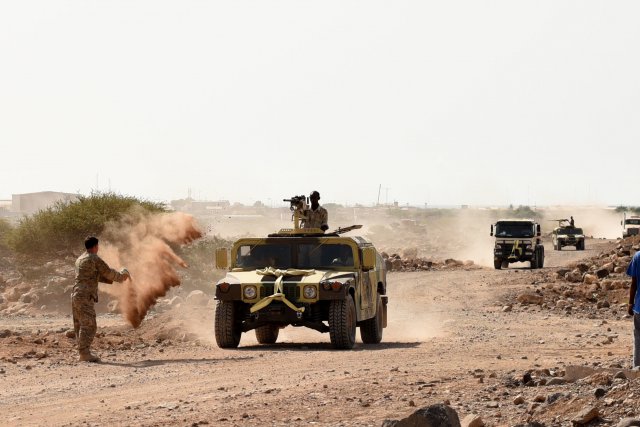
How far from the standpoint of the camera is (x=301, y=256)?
1972 cm

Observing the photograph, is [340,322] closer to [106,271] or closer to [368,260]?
[368,260]

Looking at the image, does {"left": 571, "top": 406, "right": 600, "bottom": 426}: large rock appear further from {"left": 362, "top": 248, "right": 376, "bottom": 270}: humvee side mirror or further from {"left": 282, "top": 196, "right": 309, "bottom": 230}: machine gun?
{"left": 282, "top": 196, "right": 309, "bottom": 230}: machine gun

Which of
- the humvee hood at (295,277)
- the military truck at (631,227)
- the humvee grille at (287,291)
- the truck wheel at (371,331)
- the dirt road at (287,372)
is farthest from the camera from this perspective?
the military truck at (631,227)

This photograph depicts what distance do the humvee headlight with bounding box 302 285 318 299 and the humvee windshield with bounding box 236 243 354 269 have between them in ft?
3.62

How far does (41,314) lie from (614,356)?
70.2ft

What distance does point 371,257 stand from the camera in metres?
19.6

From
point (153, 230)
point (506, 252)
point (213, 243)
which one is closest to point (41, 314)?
point (153, 230)

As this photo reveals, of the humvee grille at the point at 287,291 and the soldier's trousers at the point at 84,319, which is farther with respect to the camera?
the humvee grille at the point at 287,291

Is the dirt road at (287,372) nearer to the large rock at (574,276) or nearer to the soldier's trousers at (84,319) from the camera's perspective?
the soldier's trousers at (84,319)

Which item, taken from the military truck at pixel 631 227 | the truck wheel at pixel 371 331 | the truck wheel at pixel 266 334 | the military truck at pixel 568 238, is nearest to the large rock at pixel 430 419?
the truck wheel at pixel 371 331

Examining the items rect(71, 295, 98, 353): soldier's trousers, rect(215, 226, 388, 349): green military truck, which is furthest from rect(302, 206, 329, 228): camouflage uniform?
rect(71, 295, 98, 353): soldier's trousers

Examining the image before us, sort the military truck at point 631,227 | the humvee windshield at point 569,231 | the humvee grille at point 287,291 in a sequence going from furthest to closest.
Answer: the military truck at point 631,227, the humvee windshield at point 569,231, the humvee grille at point 287,291

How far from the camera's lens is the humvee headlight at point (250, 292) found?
18688 mm

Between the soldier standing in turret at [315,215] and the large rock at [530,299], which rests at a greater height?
the soldier standing in turret at [315,215]
